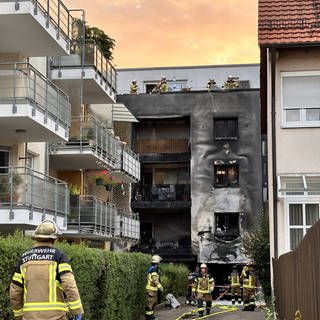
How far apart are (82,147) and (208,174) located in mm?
18566

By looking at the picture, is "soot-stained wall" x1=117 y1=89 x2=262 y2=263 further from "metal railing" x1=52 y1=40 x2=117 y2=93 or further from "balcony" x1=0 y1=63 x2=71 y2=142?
"balcony" x1=0 y1=63 x2=71 y2=142

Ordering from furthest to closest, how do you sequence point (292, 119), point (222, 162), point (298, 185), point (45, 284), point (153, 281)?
point (222, 162), point (153, 281), point (292, 119), point (298, 185), point (45, 284)

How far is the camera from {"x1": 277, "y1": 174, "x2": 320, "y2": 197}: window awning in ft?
64.3

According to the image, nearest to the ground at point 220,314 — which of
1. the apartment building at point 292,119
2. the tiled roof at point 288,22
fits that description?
the apartment building at point 292,119

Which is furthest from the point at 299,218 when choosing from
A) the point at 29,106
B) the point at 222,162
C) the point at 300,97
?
→ the point at 222,162

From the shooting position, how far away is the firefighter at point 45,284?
27.5 feet

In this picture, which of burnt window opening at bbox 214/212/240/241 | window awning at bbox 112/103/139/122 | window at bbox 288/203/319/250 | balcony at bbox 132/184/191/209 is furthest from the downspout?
balcony at bbox 132/184/191/209

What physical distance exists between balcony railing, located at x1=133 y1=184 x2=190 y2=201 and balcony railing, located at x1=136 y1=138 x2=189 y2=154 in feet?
8.07

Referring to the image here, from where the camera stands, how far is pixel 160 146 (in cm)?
4838

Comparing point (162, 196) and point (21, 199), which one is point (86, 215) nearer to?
point (21, 199)

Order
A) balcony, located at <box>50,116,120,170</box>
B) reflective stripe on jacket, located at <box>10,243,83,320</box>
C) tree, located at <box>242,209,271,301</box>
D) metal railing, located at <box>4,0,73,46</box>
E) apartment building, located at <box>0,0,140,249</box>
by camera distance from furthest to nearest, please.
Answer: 1. balcony, located at <box>50,116,120,170</box>
2. tree, located at <box>242,209,271,301</box>
3. metal railing, located at <box>4,0,73,46</box>
4. apartment building, located at <box>0,0,140,249</box>
5. reflective stripe on jacket, located at <box>10,243,83,320</box>

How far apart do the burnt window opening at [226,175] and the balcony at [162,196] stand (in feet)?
6.63

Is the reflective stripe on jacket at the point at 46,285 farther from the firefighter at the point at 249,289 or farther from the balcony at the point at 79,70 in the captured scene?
the balcony at the point at 79,70

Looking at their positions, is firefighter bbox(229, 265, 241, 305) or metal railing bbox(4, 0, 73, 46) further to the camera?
firefighter bbox(229, 265, 241, 305)
